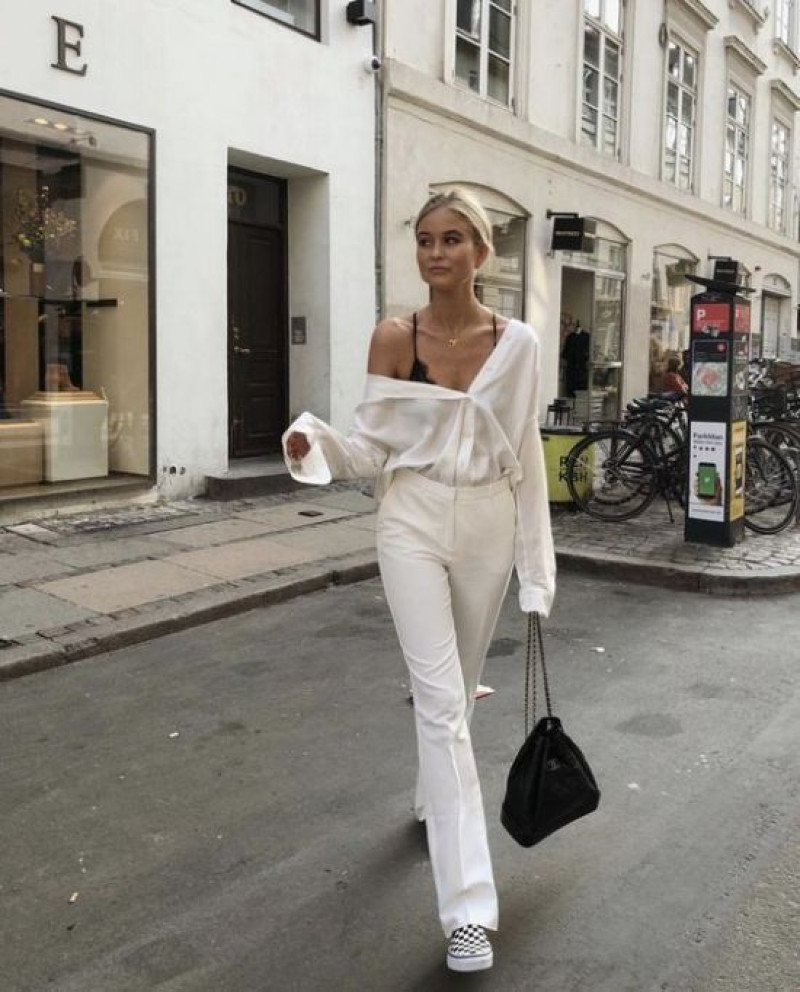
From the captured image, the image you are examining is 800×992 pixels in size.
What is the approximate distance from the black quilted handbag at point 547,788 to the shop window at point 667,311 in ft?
51.3

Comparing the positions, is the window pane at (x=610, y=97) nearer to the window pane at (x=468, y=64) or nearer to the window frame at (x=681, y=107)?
the window frame at (x=681, y=107)

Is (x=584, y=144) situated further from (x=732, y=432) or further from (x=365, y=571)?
(x=365, y=571)

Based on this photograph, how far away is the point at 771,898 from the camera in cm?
293

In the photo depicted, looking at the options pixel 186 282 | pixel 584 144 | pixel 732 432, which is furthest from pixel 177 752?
pixel 584 144

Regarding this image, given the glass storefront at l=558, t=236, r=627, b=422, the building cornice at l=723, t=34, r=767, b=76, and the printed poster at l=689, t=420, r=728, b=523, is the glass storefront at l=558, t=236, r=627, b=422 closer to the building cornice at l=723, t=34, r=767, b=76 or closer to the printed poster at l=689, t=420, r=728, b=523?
the building cornice at l=723, t=34, r=767, b=76

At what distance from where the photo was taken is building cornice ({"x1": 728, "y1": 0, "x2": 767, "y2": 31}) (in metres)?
19.9

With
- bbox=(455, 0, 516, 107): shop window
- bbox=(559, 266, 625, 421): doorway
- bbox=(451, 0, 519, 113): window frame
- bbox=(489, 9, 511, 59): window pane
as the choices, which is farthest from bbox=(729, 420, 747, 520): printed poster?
bbox=(559, 266, 625, 421): doorway

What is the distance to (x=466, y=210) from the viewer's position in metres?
2.75

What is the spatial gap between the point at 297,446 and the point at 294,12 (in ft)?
30.2

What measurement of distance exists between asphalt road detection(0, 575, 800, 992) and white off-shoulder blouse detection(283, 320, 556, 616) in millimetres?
966

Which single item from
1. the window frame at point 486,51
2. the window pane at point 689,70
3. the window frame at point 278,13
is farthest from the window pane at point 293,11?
the window pane at point 689,70

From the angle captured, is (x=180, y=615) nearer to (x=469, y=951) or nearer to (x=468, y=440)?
(x=468, y=440)

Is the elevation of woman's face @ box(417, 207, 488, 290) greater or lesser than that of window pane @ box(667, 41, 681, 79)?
lesser

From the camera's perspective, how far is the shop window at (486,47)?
41.7 feet
